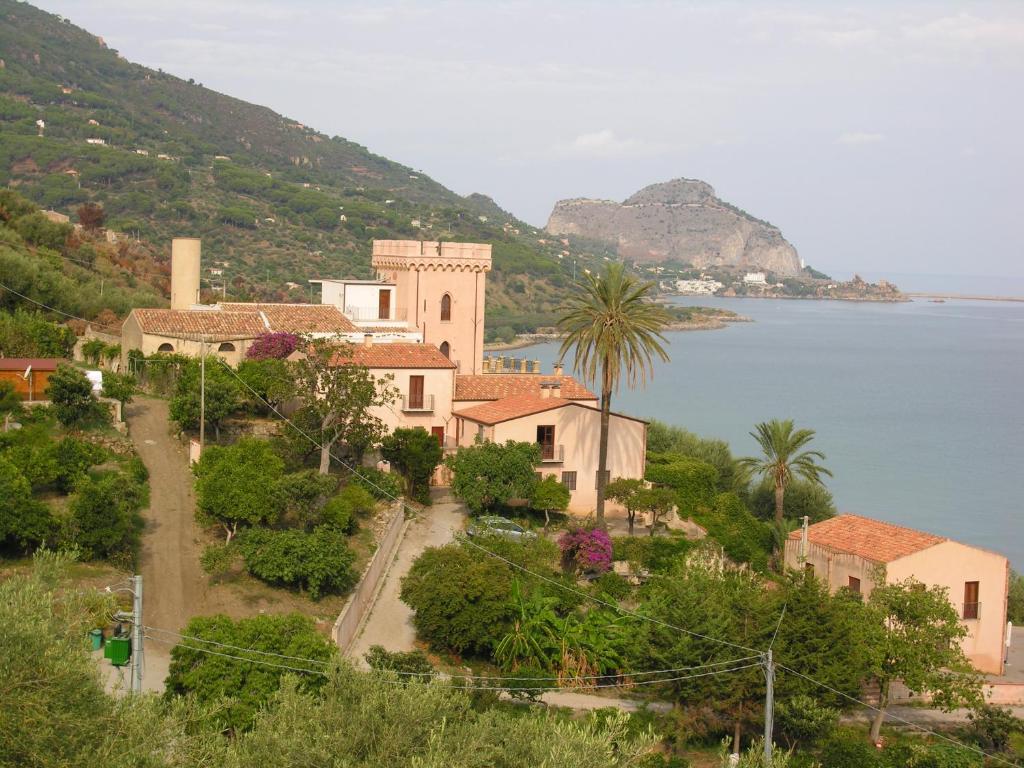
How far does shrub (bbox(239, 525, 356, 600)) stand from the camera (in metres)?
22.9

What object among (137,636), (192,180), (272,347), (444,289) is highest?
(192,180)

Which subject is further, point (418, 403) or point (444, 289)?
point (444, 289)

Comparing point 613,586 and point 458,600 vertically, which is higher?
point 458,600

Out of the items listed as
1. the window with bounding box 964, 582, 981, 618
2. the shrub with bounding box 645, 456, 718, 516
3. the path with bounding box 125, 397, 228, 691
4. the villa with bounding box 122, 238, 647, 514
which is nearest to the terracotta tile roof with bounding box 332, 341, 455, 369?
the villa with bounding box 122, 238, 647, 514

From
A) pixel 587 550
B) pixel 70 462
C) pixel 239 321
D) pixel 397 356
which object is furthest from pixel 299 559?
pixel 239 321

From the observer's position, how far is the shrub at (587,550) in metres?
26.7

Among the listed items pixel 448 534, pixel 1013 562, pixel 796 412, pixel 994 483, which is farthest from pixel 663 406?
pixel 448 534

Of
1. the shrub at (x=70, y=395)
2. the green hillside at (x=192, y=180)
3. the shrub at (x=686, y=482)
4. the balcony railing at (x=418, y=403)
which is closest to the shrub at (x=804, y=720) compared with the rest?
the shrub at (x=686, y=482)

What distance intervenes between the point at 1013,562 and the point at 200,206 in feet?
277

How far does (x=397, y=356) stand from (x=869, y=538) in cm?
1352

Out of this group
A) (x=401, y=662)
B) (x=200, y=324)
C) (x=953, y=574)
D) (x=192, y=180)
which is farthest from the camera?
(x=192, y=180)

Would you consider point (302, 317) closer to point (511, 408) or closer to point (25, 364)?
point (511, 408)

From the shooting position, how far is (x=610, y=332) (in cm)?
2844

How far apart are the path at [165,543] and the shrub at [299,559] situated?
107 centimetres
